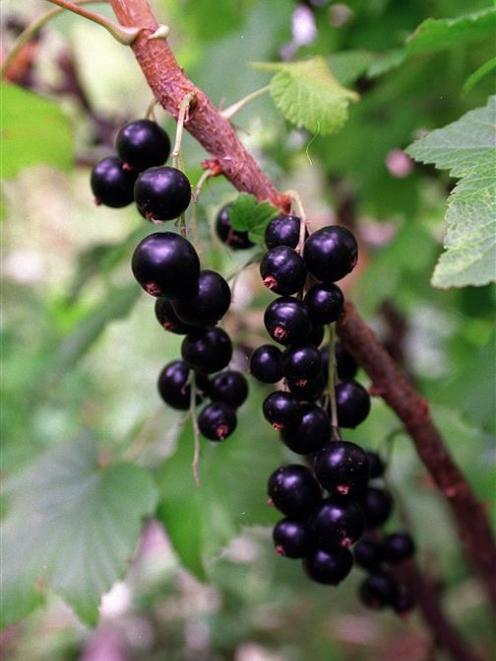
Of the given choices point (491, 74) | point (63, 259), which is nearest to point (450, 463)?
point (491, 74)

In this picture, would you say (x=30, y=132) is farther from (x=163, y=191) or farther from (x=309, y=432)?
(x=309, y=432)

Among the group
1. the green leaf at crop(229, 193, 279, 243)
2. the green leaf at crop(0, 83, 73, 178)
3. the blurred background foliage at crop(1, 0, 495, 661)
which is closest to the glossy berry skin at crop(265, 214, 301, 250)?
the green leaf at crop(229, 193, 279, 243)

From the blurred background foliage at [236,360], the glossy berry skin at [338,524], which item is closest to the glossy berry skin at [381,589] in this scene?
the blurred background foliage at [236,360]

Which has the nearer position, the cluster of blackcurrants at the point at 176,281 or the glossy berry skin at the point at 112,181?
the cluster of blackcurrants at the point at 176,281

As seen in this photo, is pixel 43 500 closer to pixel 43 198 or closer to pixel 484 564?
pixel 484 564

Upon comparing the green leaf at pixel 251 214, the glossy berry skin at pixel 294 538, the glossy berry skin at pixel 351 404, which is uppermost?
the green leaf at pixel 251 214

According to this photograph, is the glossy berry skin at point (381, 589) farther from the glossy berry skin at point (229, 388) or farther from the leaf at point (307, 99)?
the leaf at point (307, 99)

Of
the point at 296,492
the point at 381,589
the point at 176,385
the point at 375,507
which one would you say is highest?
the point at 176,385

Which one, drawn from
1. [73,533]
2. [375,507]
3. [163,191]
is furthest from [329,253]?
[73,533]
